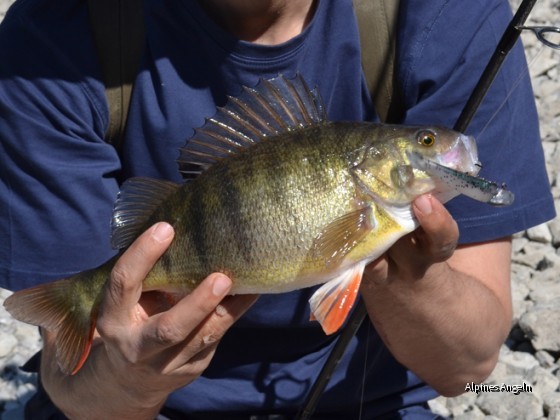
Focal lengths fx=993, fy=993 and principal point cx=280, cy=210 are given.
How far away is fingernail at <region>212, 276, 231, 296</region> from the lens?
7.25ft

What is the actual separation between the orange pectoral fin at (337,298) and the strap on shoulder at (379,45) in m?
0.72

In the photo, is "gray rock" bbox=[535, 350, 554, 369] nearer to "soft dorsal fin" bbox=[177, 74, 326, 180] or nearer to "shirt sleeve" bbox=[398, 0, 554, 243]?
"shirt sleeve" bbox=[398, 0, 554, 243]

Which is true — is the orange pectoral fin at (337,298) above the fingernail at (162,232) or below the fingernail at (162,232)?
below

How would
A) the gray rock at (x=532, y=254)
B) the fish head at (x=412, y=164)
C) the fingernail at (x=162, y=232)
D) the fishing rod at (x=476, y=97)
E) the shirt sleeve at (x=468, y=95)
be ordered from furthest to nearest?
1. the gray rock at (x=532, y=254)
2. the shirt sleeve at (x=468, y=95)
3. the fishing rod at (x=476, y=97)
4. the fingernail at (x=162, y=232)
5. the fish head at (x=412, y=164)

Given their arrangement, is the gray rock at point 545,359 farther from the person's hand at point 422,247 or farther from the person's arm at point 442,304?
the person's hand at point 422,247

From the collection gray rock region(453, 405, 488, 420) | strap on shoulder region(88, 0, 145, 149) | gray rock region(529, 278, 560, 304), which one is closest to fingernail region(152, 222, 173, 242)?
strap on shoulder region(88, 0, 145, 149)

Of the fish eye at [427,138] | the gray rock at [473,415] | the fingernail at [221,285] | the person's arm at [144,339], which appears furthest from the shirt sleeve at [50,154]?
the gray rock at [473,415]

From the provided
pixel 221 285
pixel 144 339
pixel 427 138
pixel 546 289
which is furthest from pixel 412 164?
pixel 546 289

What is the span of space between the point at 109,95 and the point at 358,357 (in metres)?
1.08

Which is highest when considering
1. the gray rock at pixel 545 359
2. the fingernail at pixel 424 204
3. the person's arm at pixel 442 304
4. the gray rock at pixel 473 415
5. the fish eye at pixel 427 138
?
the fish eye at pixel 427 138

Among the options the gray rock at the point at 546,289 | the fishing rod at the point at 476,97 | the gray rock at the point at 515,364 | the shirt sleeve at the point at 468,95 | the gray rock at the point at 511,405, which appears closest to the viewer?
the fishing rod at the point at 476,97

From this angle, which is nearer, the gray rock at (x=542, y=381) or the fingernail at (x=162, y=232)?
the fingernail at (x=162, y=232)

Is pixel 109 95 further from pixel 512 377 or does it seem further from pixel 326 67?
pixel 512 377

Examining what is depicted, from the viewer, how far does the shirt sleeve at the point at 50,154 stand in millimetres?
2711
